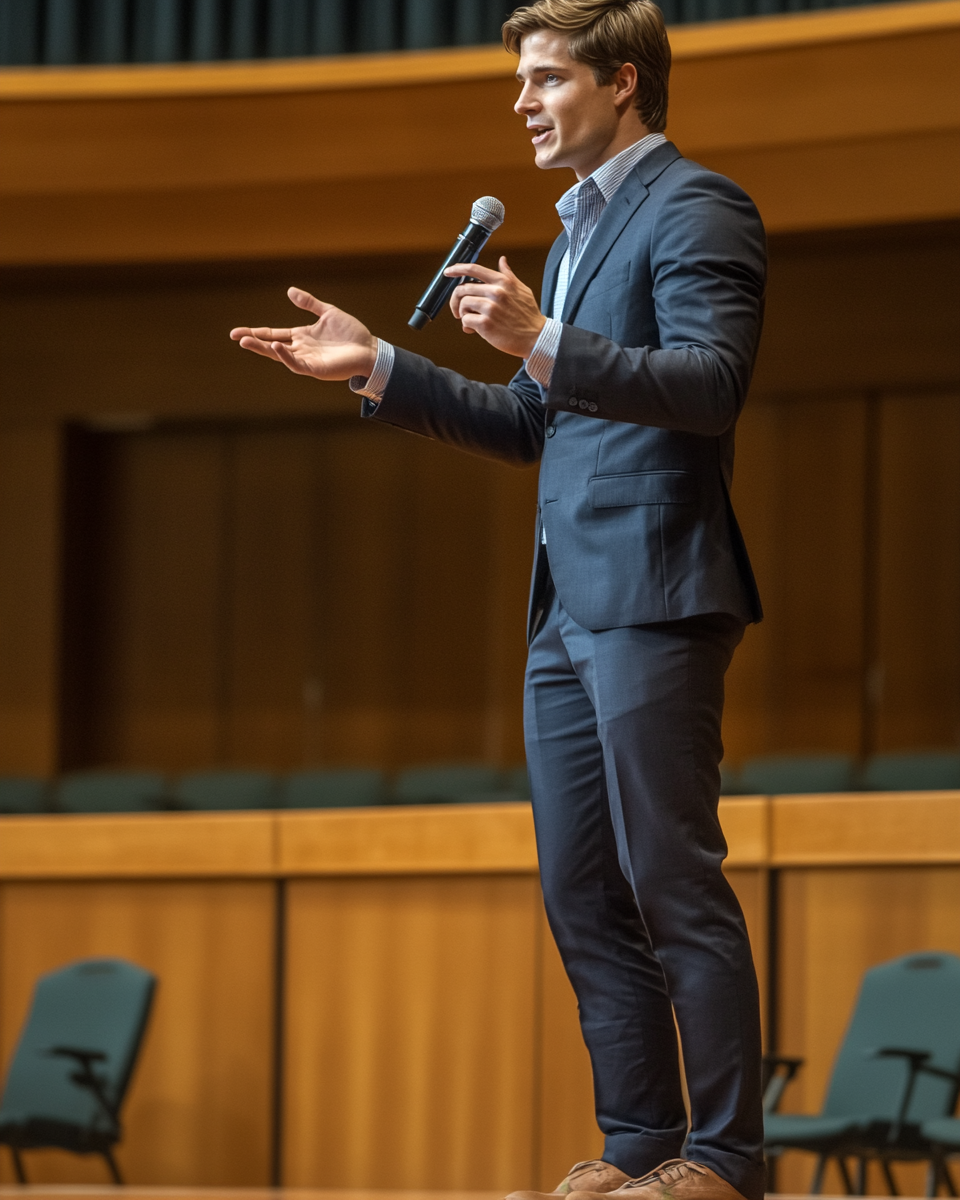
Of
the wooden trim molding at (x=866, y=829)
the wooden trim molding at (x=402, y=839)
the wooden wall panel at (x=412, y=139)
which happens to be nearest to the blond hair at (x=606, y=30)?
the wooden trim molding at (x=402, y=839)

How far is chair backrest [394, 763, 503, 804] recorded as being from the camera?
4.88 m

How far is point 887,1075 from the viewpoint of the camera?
327cm

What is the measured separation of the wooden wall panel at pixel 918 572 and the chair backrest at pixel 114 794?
2642mm

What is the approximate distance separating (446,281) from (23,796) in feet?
14.5

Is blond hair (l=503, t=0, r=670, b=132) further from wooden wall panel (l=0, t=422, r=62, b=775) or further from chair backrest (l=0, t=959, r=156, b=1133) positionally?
wooden wall panel (l=0, t=422, r=62, b=775)

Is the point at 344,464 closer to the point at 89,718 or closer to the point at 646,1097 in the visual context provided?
the point at 89,718

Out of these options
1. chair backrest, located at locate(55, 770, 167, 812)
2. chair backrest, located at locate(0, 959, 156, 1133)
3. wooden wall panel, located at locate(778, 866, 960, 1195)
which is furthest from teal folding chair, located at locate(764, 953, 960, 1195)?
chair backrest, located at locate(55, 770, 167, 812)

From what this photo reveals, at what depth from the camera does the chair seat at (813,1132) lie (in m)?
3.17

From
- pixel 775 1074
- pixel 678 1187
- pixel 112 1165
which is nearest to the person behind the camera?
pixel 678 1187

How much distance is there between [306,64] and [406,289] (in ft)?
4.54

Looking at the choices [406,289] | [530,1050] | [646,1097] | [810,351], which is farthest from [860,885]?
[406,289]

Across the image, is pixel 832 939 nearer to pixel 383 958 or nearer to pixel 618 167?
pixel 383 958

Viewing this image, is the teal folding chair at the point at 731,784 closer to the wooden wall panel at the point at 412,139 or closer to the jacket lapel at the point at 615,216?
the wooden wall panel at the point at 412,139

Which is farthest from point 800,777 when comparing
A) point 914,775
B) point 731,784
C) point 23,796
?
point 23,796
